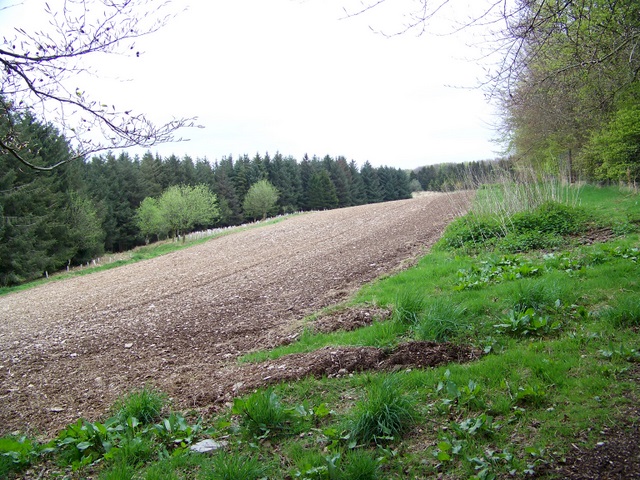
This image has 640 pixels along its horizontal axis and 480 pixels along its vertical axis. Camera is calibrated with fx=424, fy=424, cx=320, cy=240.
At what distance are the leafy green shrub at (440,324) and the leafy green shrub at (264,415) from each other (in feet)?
6.00

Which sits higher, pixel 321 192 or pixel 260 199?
pixel 321 192

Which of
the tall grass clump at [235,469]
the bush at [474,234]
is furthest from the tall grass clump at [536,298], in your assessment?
the bush at [474,234]

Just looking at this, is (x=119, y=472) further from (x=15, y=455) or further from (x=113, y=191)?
(x=113, y=191)

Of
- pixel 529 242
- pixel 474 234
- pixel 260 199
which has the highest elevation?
pixel 260 199

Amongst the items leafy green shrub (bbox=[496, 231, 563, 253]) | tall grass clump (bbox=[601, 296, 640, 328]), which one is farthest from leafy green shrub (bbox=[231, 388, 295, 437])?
leafy green shrub (bbox=[496, 231, 563, 253])

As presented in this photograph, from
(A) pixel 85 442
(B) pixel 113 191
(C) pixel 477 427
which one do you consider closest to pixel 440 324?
(C) pixel 477 427

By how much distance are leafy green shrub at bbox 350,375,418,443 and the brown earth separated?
0.97m

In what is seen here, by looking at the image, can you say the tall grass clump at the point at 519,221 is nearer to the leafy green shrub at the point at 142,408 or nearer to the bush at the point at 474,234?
the bush at the point at 474,234

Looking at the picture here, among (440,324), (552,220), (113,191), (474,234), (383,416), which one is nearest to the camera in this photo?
(383,416)

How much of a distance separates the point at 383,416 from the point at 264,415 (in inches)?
36.8

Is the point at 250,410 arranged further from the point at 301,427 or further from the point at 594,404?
the point at 594,404

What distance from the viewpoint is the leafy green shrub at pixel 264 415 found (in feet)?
10.9

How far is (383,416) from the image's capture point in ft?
10.2

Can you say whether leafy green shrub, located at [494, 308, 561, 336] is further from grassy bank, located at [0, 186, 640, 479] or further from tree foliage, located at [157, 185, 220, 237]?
tree foliage, located at [157, 185, 220, 237]
